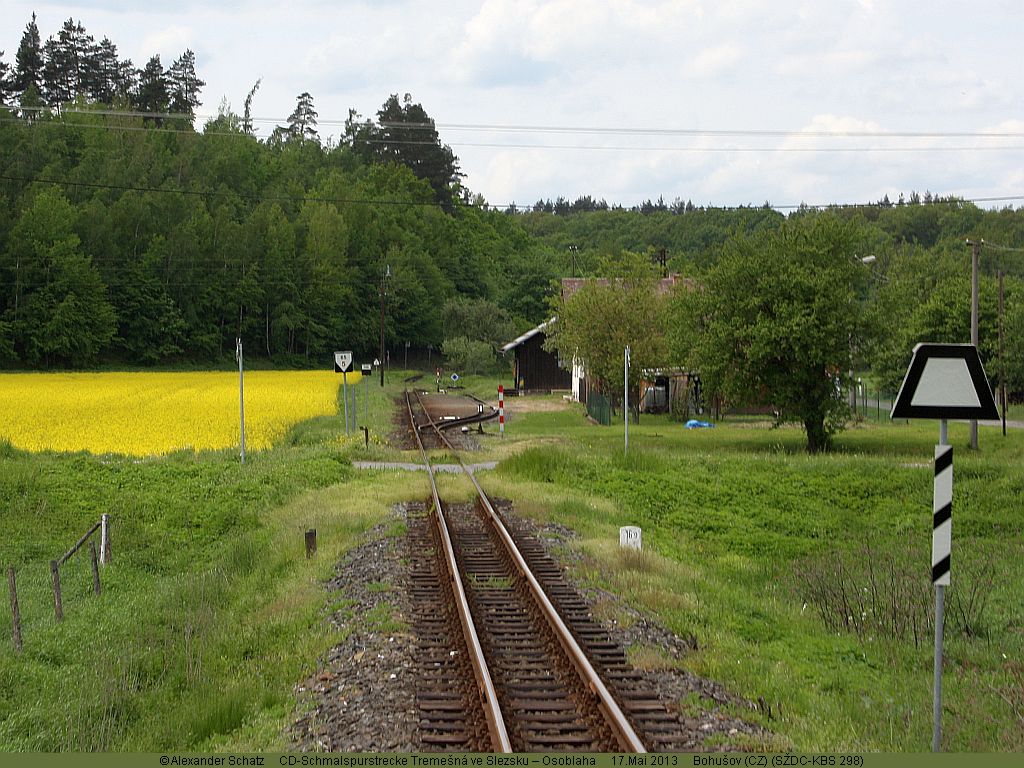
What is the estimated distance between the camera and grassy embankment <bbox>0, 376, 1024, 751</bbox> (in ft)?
30.2

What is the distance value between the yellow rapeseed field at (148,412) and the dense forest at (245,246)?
53.6 ft

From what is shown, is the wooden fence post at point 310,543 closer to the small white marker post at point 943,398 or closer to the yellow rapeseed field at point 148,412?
the small white marker post at point 943,398

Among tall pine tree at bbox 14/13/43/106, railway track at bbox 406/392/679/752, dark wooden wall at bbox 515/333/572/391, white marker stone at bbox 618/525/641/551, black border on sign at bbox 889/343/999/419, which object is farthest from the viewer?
tall pine tree at bbox 14/13/43/106

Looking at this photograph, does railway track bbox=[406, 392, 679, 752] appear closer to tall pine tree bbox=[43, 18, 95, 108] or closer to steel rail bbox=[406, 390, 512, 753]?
steel rail bbox=[406, 390, 512, 753]

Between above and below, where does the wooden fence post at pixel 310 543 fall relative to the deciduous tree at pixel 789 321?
below

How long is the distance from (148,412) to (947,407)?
4043 centimetres

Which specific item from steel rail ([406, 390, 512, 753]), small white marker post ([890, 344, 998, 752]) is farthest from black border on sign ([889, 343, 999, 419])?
steel rail ([406, 390, 512, 753])

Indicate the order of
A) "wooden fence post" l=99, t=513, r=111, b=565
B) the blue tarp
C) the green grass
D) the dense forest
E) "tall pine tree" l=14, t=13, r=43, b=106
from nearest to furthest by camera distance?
the green grass → "wooden fence post" l=99, t=513, r=111, b=565 → the blue tarp → the dense forest → "tall pine tree" l=14, t=13, r=43, b=106

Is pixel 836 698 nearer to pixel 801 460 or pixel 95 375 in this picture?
pixel 801 460

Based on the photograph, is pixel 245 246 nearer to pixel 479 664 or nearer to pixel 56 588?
pixel 56 588

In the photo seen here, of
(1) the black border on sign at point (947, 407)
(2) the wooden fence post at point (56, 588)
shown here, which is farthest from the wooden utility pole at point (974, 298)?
(2) the wooden fence post at point (56, 588)

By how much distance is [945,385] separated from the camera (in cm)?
755

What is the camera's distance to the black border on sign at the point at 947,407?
7465mm

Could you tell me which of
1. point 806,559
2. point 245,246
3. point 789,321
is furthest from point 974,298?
point 245,246
